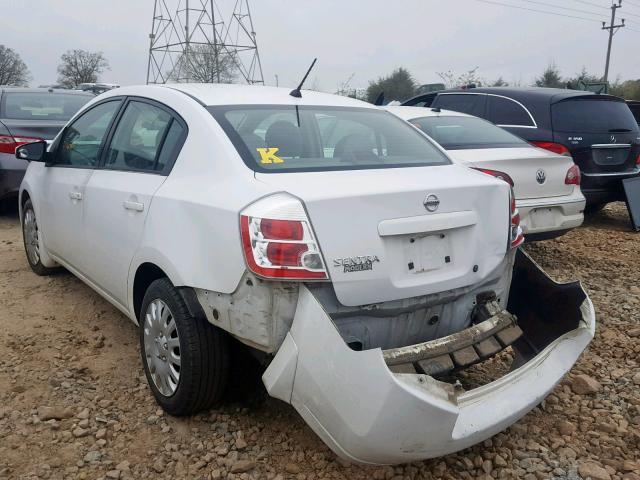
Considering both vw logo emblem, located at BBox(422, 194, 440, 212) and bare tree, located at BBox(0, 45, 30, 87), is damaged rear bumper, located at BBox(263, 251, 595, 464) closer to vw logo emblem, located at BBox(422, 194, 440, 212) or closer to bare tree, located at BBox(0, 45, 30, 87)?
vw logo emblem, located at BBox(422, 194, 440, 212)

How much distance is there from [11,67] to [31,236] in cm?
4780

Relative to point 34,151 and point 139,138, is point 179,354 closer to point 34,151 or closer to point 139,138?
point 139,138

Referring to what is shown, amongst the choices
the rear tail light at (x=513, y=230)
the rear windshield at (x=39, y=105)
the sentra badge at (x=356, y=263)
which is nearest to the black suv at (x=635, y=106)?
the rear tail light at (x=513, y=230)

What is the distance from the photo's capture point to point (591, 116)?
640 centimetres

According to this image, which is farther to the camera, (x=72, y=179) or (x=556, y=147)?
(x=556, y=147)

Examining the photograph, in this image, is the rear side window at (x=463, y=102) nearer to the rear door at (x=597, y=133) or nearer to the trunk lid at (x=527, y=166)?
the rear door at (x=597, y=133)

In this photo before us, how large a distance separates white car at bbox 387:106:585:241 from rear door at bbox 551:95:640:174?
50.7 inches

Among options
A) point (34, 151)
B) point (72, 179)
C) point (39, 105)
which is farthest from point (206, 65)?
point (72, 179)

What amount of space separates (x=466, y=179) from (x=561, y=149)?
406 centimetres

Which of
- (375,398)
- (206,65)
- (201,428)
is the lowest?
(201,428)

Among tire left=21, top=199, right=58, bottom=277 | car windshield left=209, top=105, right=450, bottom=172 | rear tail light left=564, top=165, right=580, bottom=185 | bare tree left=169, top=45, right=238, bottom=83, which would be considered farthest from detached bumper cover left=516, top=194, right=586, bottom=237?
bare tree left=169, top=45, right=238, bottom=83

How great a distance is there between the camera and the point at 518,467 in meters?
2.46

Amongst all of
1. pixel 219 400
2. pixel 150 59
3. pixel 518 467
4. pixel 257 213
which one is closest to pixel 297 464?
pixel 219 400

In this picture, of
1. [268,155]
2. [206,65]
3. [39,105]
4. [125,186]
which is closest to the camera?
[268,155]
